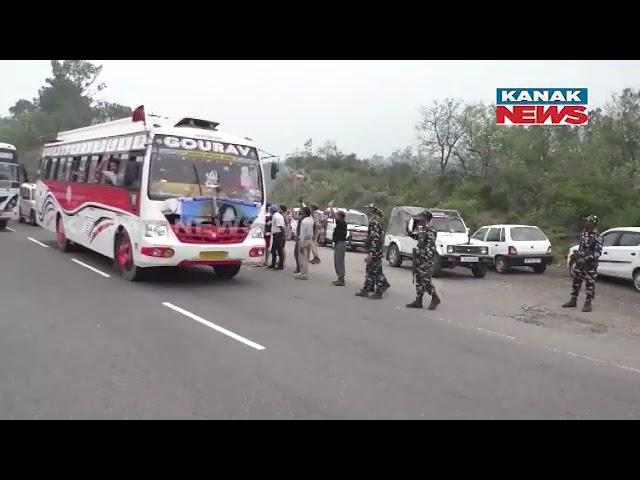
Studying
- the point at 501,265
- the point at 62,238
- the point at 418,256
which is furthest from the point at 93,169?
the point at 501,265

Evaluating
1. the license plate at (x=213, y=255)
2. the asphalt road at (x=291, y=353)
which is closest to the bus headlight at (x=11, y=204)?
the asphalt road at (x=291, y=353)

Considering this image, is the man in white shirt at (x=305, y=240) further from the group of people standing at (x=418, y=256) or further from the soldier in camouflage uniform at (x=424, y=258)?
the soldier in camouflage uniform at (x=424, y=258)

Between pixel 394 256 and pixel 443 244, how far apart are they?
254 cm

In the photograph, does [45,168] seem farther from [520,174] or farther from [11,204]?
[520,174]

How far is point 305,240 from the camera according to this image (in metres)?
13.3

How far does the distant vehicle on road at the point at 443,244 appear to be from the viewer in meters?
15.4

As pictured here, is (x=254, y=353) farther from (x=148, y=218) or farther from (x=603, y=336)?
(x=603, y=336)

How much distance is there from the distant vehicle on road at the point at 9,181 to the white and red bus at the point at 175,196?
10.4m

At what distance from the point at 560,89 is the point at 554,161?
14.1 m

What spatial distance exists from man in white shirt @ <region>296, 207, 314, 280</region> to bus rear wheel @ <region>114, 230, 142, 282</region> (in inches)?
151

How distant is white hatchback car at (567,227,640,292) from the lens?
1352 cm

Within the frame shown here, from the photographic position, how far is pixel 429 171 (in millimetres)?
37969
